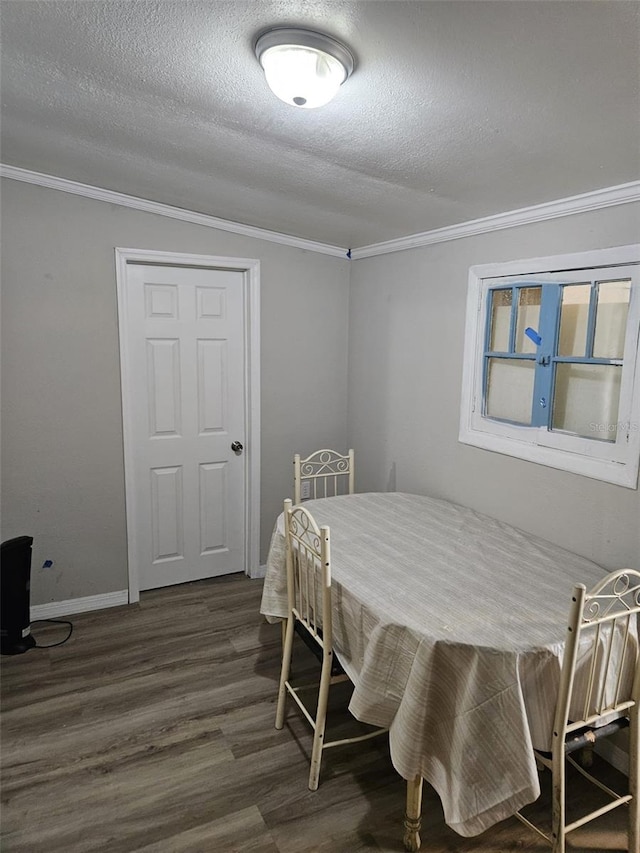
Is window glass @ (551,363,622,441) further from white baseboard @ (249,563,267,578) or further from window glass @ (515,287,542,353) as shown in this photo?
white baseboard @ (249,563,267,578)

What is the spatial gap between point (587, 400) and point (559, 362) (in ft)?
0.70

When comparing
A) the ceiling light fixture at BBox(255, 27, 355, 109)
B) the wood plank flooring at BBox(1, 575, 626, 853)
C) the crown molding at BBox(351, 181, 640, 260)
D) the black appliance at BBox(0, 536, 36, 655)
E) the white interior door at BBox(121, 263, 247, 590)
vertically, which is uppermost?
the ceiling light fixture at BBox(255, 27, 355, 109)

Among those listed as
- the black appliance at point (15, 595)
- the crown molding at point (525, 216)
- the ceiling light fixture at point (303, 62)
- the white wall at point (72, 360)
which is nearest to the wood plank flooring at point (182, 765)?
the black appliance at point (15, 595)

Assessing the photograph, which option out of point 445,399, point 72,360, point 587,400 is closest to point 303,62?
point 587,400

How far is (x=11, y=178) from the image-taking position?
2740 mm

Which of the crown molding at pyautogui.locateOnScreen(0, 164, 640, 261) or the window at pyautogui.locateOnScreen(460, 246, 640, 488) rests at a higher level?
the crown molding at pyautogui.locateOnScreen(0, 164, 640, 261)

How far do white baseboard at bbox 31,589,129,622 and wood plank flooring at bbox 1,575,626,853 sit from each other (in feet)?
0.58

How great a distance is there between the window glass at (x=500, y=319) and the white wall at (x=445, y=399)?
0.17m

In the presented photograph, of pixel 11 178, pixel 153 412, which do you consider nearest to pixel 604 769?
pixel 153 412

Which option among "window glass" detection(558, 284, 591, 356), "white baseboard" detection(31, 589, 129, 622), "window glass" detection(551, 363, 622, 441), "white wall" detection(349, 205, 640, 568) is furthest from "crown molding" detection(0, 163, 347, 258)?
"white baseboard" detection(31, 589, 129, 622)

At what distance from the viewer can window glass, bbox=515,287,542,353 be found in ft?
7.84

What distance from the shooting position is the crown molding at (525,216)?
196cm

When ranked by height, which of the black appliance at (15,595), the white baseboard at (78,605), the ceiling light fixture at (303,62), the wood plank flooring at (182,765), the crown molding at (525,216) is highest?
the ceiling light fixture at (303,62)

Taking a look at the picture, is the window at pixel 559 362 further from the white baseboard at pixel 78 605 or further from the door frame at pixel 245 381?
the white baseboard at pixel 78 605
